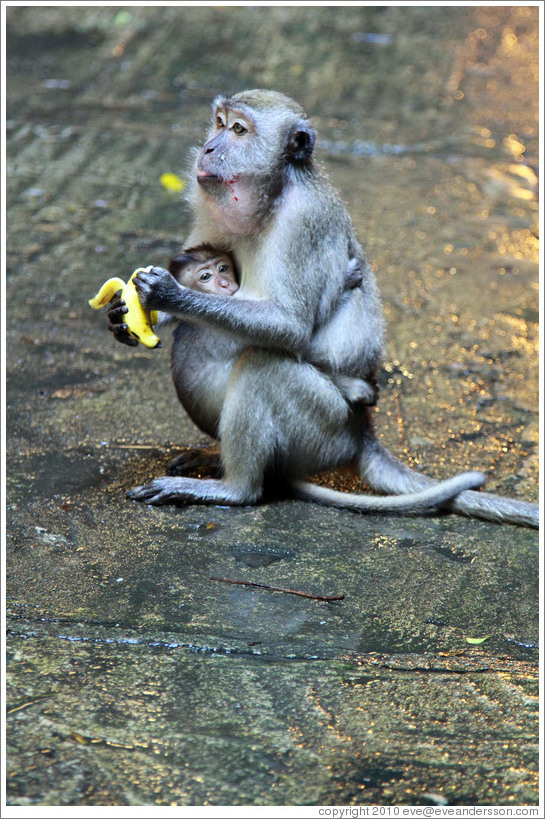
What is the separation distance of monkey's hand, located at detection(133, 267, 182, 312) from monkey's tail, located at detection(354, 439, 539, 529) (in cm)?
128

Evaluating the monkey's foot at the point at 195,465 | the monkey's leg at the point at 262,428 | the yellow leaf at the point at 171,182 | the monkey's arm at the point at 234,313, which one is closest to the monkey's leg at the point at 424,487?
the monkey's leg at the point at 262,428

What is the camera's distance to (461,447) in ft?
17.5

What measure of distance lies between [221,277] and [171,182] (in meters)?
3.86

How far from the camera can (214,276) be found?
14.8ft

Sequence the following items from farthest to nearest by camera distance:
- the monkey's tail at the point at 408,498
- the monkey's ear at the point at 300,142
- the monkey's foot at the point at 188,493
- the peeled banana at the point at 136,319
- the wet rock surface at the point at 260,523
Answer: the monkey's tail at the point at 408,498
the monkey's foot at the point at 188,493
the monkey's ear at the point at 300,142
the peeled banana at the point at 136,319
the wet rock surface at the point at 260,523

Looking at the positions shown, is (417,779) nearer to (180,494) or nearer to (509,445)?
(180,494)

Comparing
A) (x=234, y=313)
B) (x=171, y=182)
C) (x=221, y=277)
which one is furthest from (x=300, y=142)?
(x=171, y=182)

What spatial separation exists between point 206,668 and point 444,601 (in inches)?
43.9

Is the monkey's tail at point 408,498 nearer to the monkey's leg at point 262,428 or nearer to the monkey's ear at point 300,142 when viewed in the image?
the monkey's leg at point 262,428

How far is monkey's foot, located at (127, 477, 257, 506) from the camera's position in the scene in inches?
175

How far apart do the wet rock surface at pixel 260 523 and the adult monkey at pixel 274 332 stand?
0.52 feet

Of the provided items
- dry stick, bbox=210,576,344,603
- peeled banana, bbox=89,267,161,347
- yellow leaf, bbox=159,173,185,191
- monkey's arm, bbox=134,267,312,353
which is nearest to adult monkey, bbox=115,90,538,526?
monkey's arm, bbox=134,267,312,353

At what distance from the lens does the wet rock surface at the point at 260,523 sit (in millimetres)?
2932

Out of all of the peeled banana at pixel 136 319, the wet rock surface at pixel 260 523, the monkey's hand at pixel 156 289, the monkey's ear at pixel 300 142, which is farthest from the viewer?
the monkey's ear at pixel 300 142
